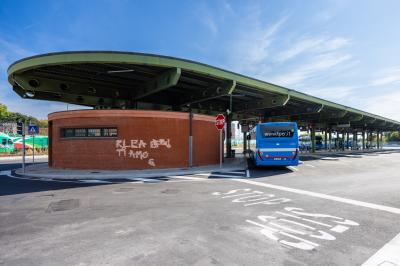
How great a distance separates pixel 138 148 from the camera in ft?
49.0

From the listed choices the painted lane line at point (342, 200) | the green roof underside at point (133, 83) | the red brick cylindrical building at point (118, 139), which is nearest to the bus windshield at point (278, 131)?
the green roof underside at point (133, 83)

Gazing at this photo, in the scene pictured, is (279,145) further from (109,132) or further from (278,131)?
(109,132)

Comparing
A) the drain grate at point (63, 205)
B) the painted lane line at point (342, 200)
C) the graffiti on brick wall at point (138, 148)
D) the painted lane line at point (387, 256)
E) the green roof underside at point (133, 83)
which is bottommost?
the painted lane line at point (342, 200)

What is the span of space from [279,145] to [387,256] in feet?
37.0

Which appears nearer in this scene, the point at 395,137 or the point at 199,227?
the point at 199,227

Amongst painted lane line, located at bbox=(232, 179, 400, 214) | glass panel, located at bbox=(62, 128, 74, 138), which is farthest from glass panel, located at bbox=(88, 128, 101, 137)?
painted lane line, located at bbox=(232, 179, 400, 214)

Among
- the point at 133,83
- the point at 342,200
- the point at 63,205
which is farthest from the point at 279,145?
the point at 133,83

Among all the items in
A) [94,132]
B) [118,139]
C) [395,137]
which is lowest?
[395,137]

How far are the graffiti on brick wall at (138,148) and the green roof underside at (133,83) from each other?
427cm

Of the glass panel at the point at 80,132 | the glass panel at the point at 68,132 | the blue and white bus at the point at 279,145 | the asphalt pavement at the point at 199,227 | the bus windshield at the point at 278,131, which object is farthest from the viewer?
the glass panel at the point at 68,132

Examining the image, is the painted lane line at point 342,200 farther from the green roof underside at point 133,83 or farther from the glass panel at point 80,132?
the glass panel at point 80,132

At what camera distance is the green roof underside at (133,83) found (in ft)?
44.8

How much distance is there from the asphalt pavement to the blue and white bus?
20.1 feet

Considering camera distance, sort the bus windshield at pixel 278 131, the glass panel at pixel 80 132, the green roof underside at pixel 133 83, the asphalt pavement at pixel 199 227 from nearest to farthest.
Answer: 1. the asphalt pavement at pixel 199 227
2. the green roof underside at pixel 133 83
3. the bus windshield at pixel 278 131
4. the glass panel at pixel 80 132
